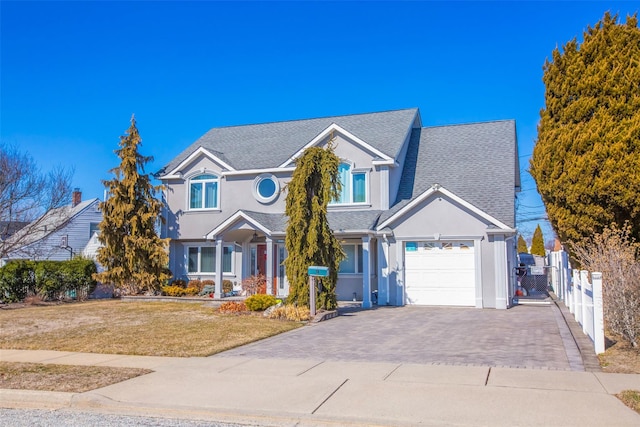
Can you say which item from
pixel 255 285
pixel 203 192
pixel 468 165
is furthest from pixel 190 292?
pixel 468 165

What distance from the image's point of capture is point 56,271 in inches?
901

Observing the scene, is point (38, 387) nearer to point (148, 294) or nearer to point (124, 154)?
point (148, 294)

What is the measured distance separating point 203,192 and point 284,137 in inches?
192

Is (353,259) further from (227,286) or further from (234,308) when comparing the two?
(234,308)

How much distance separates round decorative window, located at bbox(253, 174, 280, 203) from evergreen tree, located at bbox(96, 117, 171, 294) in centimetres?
452

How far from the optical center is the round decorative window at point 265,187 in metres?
24.8

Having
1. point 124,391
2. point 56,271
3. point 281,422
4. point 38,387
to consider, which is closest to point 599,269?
point 281,422

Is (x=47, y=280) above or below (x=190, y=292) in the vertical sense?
above

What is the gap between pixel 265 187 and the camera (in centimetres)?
2509

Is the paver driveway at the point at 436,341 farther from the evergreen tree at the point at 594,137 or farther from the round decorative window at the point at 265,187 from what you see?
the round decorative window at the point at 265,187

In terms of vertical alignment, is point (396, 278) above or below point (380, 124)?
below

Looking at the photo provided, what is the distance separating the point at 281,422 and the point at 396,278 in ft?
48.5

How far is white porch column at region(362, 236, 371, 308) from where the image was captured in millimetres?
20578

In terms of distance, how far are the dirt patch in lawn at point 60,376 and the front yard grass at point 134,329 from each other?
5.16 ft
